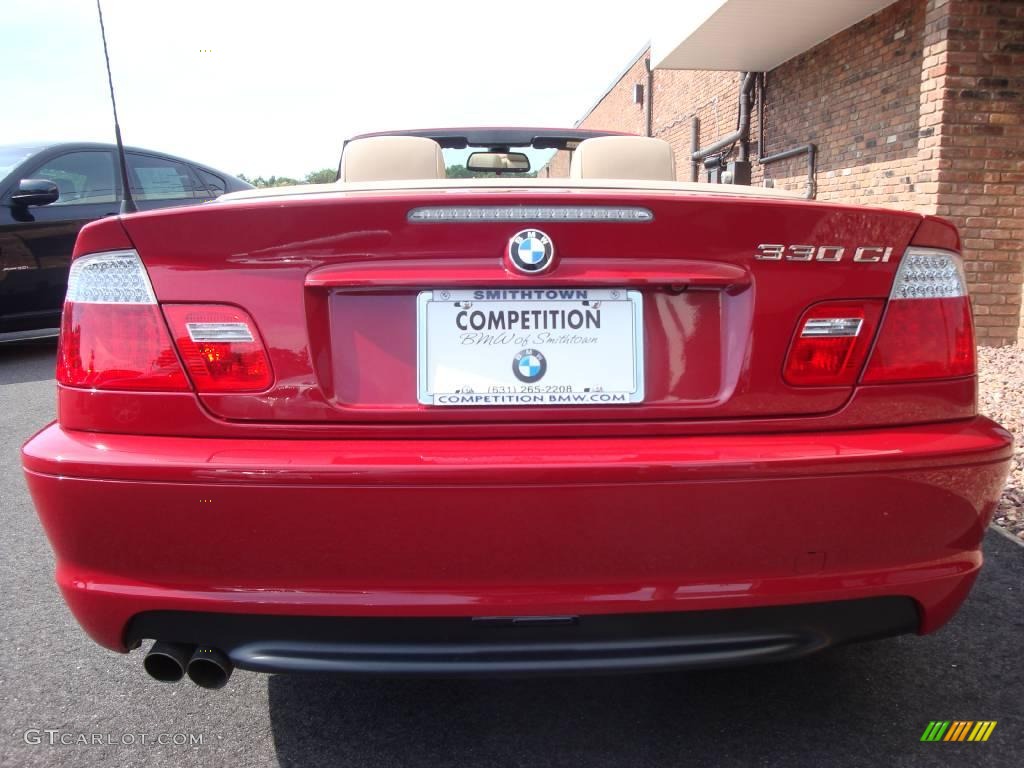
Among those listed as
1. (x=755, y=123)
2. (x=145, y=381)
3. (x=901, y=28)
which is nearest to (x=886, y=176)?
(x=901, y=28)

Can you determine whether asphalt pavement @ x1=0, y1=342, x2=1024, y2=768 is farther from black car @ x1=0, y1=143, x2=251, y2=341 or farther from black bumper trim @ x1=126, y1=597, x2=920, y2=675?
black car @ x1=0, y1=143, x2=251, y2=341

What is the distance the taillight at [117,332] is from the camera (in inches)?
60.6

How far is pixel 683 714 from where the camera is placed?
77.8 inches

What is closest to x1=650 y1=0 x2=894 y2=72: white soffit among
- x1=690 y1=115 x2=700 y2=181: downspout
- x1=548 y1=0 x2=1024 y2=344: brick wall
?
x1=548 y1=0 x2=1024 y2=344: brick wall

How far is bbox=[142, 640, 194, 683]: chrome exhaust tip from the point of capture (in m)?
1.58

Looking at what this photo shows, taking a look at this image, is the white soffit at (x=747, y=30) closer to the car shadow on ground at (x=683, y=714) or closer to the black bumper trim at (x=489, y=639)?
the car shadow on ground at (x=683, y=714)

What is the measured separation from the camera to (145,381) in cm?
154

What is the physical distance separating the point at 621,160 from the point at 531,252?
1602 mm

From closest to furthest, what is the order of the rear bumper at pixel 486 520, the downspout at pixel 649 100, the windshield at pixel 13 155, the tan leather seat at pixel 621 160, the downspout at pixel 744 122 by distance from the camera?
the rear bumper at pixel 486 520 → the tan leather seat at pixel 621 160 → the windshield at pixel 13 155 → the downspout at pixel 744 122 → the downspout at pixel 649 100

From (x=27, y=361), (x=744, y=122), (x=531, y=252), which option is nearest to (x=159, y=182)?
(x=27, y=361)

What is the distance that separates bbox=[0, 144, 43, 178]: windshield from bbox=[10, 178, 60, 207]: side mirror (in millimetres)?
261

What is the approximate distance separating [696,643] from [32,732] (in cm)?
160

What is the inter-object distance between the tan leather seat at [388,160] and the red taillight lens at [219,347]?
152cm

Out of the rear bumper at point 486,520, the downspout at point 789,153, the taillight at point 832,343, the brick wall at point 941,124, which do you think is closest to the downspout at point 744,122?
the downspout at point 789,153
